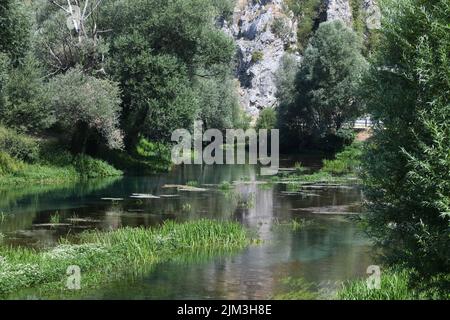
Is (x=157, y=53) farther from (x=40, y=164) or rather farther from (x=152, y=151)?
(x=152, y=151)

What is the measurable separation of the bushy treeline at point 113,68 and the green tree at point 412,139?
119 ft

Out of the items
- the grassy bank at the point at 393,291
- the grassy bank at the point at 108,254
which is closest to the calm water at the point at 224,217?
the grassy bank at the point at 108,254

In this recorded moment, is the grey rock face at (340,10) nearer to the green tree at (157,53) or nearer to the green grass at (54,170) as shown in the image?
the green tree at (157,53)

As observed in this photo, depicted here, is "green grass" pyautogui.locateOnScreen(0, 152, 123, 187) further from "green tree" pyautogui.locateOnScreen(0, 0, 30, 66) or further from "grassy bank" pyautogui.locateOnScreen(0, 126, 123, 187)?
"green tree" pyautogui.locateOnScreen(0, 0, 30, 66)

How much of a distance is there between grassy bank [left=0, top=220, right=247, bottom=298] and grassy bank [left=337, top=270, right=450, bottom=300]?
26.8 feet

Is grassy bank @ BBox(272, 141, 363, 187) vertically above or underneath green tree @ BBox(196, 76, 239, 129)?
underneath

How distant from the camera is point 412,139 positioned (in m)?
14.7

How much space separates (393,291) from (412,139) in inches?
180

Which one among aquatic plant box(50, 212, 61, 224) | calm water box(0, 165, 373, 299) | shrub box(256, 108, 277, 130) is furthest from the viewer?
shrub box(256, 108, 277, 130)

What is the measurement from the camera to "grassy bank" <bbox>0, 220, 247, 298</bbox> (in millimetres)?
18406

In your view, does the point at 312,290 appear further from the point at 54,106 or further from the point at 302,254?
the point at 54,106

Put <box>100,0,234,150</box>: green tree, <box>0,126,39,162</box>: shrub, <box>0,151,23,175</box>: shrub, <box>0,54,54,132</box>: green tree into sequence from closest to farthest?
<box>0,126,39,162</box>: shrub, <box>0,151,23,175</box>: shrub, <box>0,54,54,132</box>: green tree, <box>100,0,234,150</box>: green tree

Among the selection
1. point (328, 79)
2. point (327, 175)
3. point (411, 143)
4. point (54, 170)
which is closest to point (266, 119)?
Result: point (328, 79)

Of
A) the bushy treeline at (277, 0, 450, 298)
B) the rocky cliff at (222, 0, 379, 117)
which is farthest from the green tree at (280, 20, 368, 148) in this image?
the rocky cliff at (222, 0, 379, 117)
